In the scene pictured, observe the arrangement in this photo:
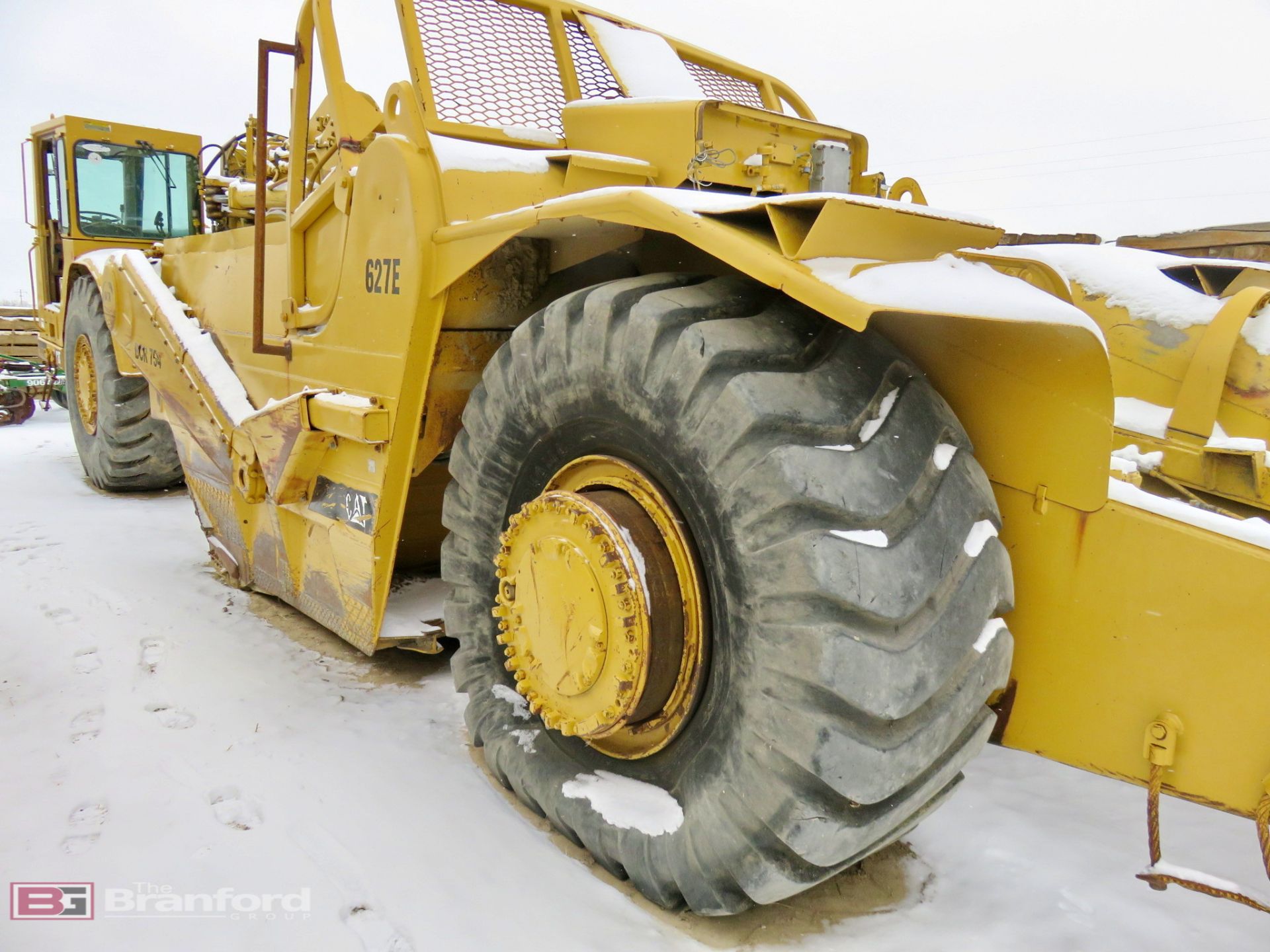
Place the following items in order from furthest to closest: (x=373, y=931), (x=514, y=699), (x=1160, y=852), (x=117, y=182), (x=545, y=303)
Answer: (x=117, y=182), (x=545, y=303), (x=514, y=699), (x=373, y=931), (x=1160, y=852)

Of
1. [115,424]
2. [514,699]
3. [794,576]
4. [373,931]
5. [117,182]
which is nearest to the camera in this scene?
[794,576]

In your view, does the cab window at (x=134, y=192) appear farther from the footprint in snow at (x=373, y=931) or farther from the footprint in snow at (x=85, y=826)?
the footprint in snow at (x=373, y=931)

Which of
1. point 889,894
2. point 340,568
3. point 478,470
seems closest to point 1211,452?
point 889,894

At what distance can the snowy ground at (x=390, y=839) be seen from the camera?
1.85m

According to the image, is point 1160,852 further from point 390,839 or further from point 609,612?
point 390,839

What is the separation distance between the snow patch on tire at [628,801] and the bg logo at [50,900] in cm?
105

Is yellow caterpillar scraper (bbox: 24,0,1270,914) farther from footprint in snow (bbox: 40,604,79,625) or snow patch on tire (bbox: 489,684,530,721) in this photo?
footprint in snow (bbox: 40,604,79,625)

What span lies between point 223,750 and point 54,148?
6.37 m

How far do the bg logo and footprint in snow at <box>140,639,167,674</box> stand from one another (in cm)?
126

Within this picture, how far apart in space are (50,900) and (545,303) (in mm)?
1911

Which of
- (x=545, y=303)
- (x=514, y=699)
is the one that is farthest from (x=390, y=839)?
(x=545, y=303)

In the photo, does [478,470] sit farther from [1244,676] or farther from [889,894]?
[1244,676]

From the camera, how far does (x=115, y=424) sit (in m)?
5.89

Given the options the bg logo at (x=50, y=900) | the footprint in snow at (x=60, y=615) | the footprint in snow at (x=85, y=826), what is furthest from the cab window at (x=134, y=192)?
the bg logo at (x=50, y=900)
